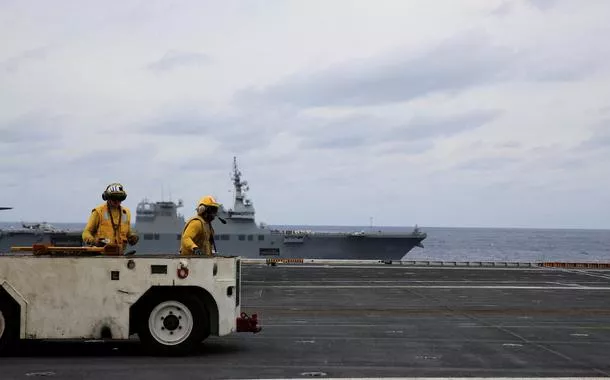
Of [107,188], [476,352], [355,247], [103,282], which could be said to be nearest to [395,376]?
[476,352]

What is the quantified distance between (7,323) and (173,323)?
7.55ft

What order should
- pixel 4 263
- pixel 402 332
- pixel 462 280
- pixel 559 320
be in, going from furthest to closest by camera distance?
pixel 462 280
pixel 559 320
pixel 402 332
pixel 4 263

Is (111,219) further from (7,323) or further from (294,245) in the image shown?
(294,245)

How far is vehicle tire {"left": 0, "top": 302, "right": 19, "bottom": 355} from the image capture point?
9297 mm

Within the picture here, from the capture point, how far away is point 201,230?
10422 mm

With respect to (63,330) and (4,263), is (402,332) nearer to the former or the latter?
(63,330)

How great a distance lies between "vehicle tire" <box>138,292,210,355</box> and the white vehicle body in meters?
0.01

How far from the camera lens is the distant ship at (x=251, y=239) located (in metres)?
64.6

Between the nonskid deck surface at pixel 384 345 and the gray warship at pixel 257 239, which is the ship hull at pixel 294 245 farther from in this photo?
the nonskid deck surface at pixel 384 345

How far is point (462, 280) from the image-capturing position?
102 ft

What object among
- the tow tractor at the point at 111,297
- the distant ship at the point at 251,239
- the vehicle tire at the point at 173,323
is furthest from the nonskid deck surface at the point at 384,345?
the distant ship at the point at 251,239

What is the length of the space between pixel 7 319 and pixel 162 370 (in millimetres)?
2465

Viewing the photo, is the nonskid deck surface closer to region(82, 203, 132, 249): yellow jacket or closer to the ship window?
region(82, 203, 132, 249): yellow jacket

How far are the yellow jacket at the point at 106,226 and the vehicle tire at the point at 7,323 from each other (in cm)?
147
